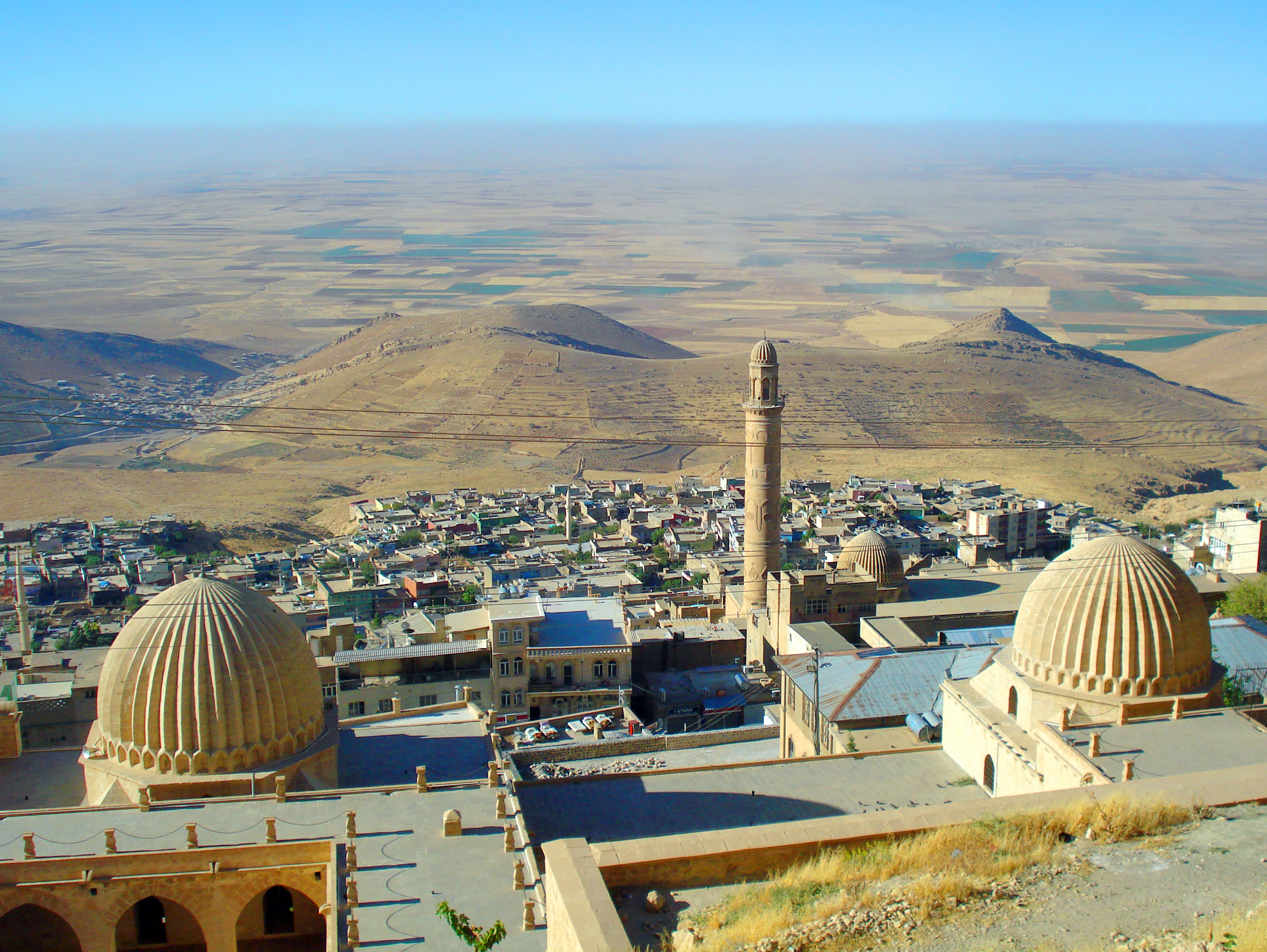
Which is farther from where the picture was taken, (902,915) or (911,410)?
(911,410)

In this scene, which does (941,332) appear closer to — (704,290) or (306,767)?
(704,290)

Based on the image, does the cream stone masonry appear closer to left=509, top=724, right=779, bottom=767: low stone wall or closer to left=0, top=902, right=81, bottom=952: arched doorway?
left=0, top=902, right=81, bottom=952: arched doorway

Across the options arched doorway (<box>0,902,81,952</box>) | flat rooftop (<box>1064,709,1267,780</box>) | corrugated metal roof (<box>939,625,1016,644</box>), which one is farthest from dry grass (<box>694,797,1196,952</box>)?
corrugated metal roof (<box>939,625,1016,644</box>)

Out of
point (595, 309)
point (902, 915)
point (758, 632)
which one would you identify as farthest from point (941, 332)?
point (902, 915)

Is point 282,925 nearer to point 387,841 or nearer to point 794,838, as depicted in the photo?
point 387,841

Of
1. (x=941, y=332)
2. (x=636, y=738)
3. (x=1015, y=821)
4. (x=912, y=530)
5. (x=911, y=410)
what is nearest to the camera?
(x=1015, y=821)
